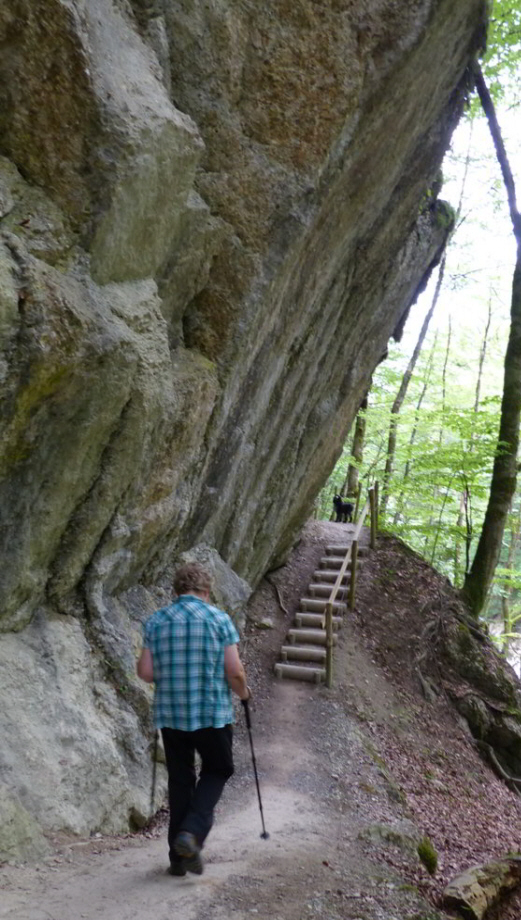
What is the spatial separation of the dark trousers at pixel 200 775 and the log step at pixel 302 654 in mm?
7541

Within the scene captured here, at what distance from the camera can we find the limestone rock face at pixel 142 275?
525 centimetres

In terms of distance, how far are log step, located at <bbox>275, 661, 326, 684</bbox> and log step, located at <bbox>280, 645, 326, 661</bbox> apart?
35 cm

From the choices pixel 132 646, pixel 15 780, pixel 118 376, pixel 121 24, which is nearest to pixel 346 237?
pixel 121 24

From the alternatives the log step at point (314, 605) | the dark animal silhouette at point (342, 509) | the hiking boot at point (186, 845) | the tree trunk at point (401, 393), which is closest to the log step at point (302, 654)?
the log step at point (314, 605)

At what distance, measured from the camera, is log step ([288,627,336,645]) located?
12.2m

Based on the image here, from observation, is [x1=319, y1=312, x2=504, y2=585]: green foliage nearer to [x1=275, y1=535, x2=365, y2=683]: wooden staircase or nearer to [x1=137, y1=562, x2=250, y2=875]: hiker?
[x1=275, y1=535, x2=365, y2=683]: wooden staircase

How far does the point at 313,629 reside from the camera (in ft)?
41.2

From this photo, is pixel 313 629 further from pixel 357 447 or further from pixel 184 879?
pixel 357 447

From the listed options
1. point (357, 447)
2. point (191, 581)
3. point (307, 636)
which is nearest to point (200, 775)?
point (191, 581)

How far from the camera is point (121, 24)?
609 centimetres

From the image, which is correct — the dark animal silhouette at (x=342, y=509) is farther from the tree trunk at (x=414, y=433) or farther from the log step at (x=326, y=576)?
the log step at (x=326, y=576)

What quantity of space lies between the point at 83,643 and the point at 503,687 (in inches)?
414

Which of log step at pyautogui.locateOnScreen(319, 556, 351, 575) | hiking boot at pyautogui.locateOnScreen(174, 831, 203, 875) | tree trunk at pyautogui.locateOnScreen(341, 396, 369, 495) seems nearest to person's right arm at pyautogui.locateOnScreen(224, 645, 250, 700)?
hiking boot at pyautogui.locateOnScreen(174, 831, 203, 875)

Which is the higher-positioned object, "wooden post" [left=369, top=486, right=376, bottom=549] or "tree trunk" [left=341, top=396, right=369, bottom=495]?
"tree trunk" [left=341, top=396, right=369, bottom=495]
